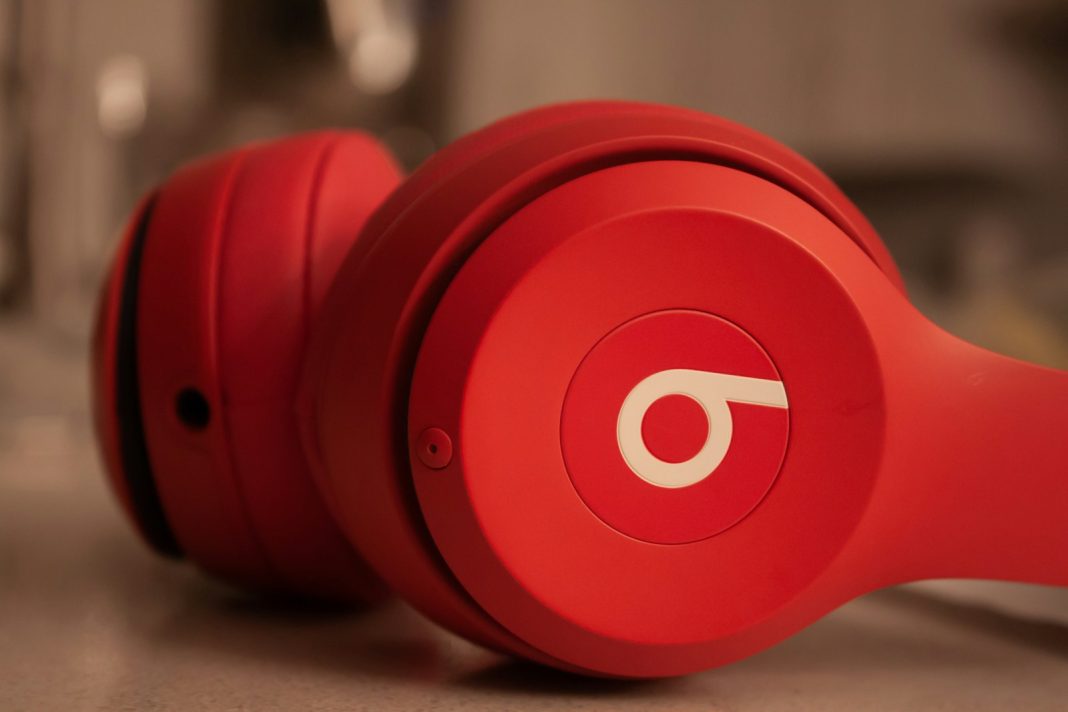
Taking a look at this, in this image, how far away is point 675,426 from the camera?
0.61 meters

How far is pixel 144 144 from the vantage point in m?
2.55

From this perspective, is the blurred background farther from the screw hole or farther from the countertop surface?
the screw hole

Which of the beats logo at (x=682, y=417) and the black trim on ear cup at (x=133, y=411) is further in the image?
the black trim on ear cup at (x=133, y=411)

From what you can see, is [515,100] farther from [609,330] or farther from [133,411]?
[609,330]

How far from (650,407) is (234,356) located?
327 mm

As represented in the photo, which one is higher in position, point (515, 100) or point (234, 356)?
point (515, 100)

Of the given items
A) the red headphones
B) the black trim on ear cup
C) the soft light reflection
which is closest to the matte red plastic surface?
the red headphones

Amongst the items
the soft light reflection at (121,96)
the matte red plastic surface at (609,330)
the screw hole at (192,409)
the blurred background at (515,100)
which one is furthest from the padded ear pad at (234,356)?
the soft light reflection at (121,96)

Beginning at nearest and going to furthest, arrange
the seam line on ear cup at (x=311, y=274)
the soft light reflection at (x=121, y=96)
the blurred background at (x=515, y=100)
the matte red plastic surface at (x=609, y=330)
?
the matte red plastic surface at (x=609, y=330)
the seam line on ear cup at (x=311, y=274)
the blurred background at (x=515, y=100)
the soft light reflection at (x=121, y=96)

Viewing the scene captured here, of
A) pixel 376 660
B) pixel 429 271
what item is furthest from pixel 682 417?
pixel 376 660

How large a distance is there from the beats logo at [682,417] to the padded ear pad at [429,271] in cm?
7

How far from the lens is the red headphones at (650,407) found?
1.95 feet

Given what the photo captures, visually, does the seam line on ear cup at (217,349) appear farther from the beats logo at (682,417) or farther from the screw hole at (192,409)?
the beats logo at (682,417)

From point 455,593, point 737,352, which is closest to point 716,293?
point 737,352
